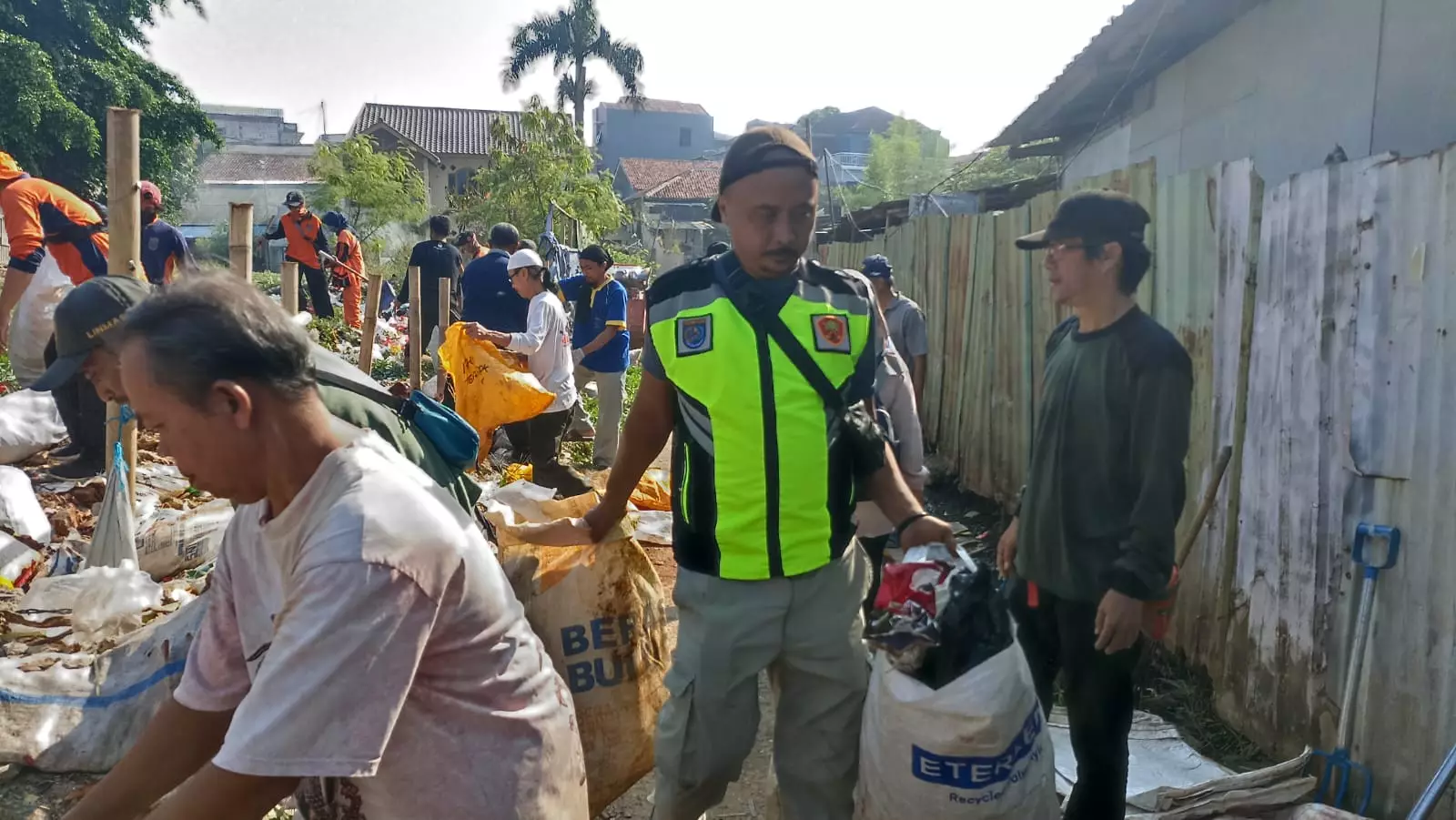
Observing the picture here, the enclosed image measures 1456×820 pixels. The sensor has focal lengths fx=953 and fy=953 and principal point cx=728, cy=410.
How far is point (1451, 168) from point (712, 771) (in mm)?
2510

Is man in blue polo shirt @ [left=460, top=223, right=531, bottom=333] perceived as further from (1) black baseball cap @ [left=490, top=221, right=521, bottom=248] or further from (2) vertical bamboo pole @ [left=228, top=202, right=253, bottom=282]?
(2) vertical bamboo pole @ [left=228, top=202, right=253, bottom=282]

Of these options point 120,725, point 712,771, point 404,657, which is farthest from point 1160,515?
point 120,725

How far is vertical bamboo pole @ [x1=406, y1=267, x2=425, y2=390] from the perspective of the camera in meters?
7.80

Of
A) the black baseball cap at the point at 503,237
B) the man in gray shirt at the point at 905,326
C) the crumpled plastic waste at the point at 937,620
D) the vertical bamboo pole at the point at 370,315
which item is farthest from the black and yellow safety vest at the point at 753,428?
the black baseball cap at the point at 503,237

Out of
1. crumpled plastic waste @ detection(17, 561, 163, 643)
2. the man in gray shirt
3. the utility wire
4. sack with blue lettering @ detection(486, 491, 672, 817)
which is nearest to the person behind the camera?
sack with blue lettering @ detection(486, 491, 672, 817)

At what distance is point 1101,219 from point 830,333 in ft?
2.98

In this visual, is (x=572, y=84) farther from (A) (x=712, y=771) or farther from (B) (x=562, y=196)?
(A) (x=712, y=771)

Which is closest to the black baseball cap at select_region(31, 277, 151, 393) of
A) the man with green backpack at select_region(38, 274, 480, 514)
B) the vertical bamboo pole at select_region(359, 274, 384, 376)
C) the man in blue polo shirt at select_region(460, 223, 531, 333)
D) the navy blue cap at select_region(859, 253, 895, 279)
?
the man with green backpack at select_region(38, 274, 480, 514)

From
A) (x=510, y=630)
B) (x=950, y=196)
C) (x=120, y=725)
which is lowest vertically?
(x=120, y=725)

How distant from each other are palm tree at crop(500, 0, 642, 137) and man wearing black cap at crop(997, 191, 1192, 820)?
3314cm

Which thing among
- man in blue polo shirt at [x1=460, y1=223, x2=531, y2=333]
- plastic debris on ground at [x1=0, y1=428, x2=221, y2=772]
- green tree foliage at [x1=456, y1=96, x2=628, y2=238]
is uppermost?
green tree foliage at [x1=456, y1=96, x2=628, y2=238]

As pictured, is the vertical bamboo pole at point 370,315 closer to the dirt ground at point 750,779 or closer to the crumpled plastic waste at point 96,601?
the crumpled plastic waste at point 96,601

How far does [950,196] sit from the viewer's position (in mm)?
10820

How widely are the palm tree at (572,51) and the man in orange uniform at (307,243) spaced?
23.8 metres
